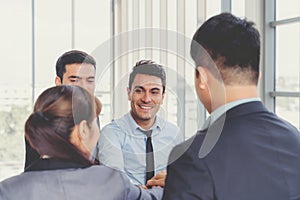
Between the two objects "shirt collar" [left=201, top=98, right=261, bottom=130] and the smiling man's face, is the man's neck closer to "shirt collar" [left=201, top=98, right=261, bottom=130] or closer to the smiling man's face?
"shirt collar" [left=201, top=98, right=261, bottom=130]

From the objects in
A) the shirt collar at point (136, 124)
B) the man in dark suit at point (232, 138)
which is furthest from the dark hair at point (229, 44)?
the shirt collar at point (136, 124)

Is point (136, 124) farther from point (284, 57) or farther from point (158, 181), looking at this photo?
point (284, 57)

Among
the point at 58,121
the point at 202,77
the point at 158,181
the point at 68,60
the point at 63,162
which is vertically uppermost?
the point at 68,60

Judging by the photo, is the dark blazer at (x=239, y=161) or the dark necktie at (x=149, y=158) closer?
the dark blazer at (x=239, y=161)

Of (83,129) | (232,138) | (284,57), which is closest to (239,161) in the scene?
(232,138)

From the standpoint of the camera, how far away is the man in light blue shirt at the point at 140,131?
1.69 m

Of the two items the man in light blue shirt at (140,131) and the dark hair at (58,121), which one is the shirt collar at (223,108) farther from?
the man in light blue shirt at (140,131)

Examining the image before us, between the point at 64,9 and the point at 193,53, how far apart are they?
3.22 meters

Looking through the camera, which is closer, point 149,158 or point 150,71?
point 149,158

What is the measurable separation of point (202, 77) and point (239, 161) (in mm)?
235

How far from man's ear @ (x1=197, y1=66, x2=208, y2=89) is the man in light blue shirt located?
1.93ft

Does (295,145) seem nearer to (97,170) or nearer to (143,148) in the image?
(97,170)

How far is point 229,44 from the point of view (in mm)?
1104

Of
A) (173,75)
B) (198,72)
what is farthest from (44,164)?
(173,75)
